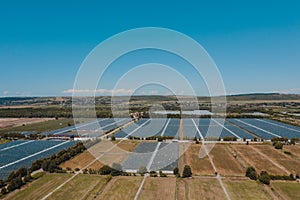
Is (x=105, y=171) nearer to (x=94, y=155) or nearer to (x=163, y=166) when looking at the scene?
(x=163, y=166)

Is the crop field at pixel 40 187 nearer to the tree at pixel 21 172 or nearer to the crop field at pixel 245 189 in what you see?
the tree at pixel 21 172

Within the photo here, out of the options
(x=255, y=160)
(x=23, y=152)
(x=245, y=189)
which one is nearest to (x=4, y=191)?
(x=23, y=152)

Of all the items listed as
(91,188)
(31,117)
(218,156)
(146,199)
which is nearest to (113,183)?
(91,188)

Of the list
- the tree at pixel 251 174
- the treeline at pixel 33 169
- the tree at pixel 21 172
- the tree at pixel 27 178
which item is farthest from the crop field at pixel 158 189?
the tree at pixel 21 172

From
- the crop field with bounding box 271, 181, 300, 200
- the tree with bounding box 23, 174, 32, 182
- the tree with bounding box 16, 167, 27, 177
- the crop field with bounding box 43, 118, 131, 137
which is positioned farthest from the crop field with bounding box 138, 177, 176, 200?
the crop field with bounding box 43, 118, 131, 137

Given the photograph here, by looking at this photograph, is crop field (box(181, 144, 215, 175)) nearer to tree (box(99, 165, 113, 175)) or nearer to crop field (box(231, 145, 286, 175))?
crop field (box(231, 145, 286, 175))
